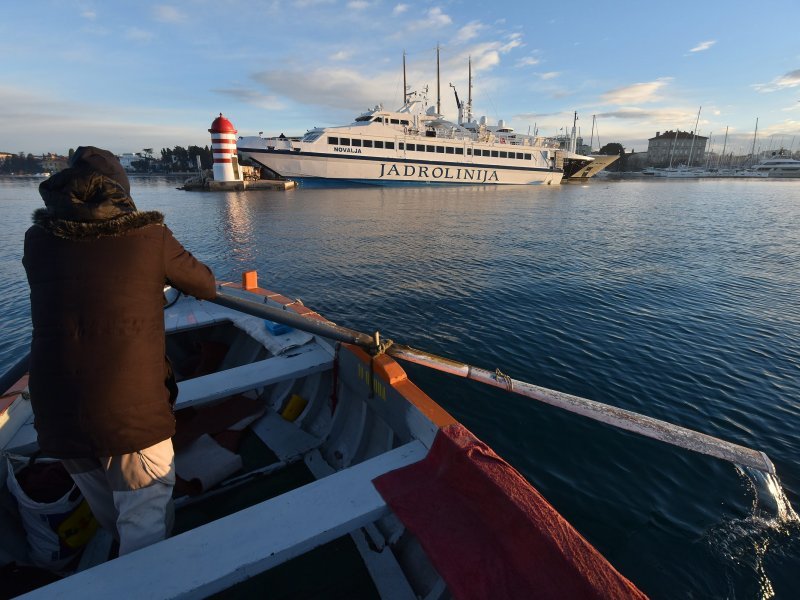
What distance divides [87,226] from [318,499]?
1917 mm

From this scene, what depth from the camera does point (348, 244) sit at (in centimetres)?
1988

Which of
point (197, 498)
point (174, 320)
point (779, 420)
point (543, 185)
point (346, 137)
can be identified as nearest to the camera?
point (197, 498)

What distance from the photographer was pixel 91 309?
5.96 feet

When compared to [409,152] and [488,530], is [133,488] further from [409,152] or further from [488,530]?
[409,152]

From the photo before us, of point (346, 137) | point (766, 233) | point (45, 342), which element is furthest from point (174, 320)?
point (346, 137)

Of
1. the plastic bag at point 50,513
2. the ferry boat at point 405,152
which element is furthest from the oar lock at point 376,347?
the ferry boat at point 405,152

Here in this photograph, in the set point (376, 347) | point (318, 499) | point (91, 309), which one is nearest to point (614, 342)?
point (376, 347)

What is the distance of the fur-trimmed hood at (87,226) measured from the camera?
178 centimetres

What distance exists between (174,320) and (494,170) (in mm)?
59358

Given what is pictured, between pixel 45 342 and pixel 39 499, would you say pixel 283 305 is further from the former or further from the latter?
pixel 45 342

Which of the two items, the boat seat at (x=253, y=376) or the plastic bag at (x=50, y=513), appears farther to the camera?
the boat seat at (x=253, y=376)

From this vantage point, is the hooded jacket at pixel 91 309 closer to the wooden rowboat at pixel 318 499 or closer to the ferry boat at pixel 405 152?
the wooden rowboat at pixel 318 499

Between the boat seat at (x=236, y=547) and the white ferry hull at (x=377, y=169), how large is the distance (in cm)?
4949

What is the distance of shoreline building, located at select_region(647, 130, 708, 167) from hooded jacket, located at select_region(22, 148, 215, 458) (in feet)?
622
